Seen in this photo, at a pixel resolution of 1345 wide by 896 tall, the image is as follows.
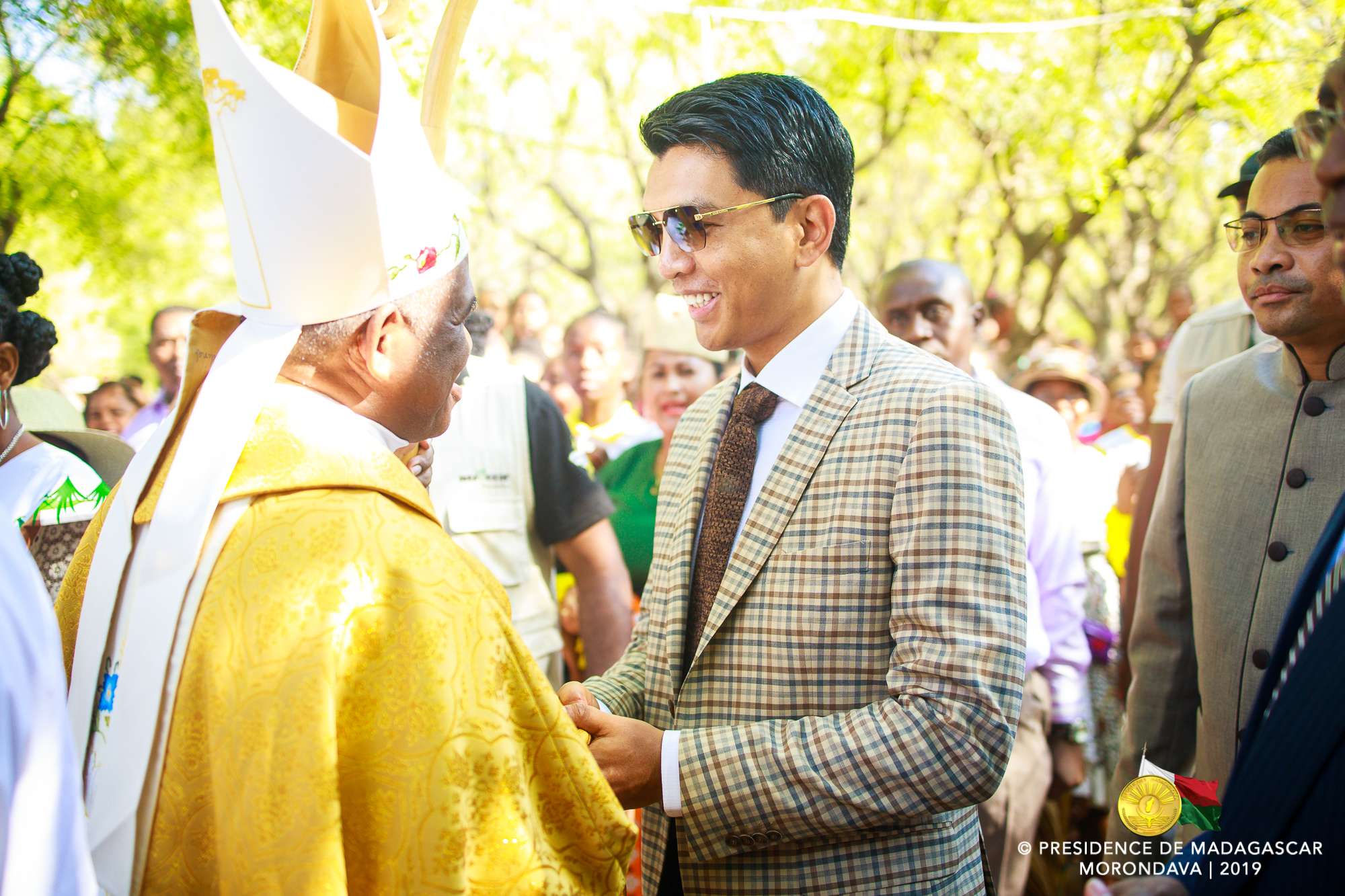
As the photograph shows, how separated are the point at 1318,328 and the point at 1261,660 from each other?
35.3 inches

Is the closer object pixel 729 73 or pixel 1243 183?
pixel 1243 183

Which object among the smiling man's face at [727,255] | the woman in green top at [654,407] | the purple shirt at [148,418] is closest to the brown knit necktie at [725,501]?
the smiling man's face at [727,255]

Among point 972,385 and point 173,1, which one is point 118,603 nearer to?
point 972,385

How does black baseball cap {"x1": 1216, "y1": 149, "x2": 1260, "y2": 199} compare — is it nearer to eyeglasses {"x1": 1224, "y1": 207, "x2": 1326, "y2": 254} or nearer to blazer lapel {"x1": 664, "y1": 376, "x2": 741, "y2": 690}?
eyeglasses {"x1": 1224, "y1": 207, "x2": 1326, "y2": 254}

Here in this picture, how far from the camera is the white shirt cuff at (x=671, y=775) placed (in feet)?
5.85

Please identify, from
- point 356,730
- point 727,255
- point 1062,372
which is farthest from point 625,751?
point 1062,372

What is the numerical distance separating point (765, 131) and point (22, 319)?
8.82 feet

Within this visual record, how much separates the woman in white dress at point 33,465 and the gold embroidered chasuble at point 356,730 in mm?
1717

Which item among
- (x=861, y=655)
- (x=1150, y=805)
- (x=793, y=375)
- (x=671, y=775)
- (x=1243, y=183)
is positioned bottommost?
(x=1150, y=805)

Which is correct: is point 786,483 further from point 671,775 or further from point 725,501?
point 671,775

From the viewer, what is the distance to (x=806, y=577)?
6.18ft

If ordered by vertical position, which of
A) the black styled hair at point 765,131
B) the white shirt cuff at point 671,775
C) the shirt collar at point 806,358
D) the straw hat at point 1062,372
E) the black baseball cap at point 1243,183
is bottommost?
the straw hat at point 1062,372

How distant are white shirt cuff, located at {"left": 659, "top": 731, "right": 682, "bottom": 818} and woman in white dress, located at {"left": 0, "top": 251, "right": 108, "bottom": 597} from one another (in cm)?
205

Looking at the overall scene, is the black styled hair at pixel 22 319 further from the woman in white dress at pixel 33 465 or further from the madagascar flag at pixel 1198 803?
the madagascar flag at pixel 1198 803
